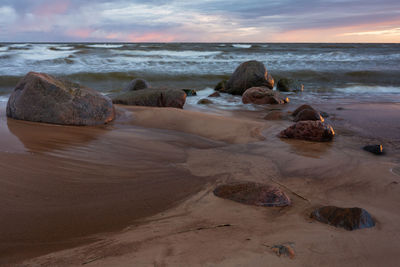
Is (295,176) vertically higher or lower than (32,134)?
lower

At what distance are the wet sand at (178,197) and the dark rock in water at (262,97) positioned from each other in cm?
356

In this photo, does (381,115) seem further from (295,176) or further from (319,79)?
(319,79)

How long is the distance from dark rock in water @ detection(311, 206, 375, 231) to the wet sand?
0.05 metres

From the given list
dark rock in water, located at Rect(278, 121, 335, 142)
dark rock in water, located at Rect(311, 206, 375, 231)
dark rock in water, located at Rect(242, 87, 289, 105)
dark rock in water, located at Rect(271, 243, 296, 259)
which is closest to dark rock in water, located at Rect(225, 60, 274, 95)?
dark rock in water, located at Rect(242, 87, 289, 105)

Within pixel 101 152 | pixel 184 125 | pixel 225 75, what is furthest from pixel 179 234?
pixel 225 75

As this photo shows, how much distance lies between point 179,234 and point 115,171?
103cm

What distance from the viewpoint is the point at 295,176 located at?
267cm

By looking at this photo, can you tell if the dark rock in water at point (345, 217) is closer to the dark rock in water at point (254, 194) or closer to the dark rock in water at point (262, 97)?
the dark rock in water at point (254, 194)

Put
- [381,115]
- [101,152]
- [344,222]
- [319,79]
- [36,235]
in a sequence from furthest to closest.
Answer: [319,79] → [381,115] → [101,152] → [344,222] → [36,235]

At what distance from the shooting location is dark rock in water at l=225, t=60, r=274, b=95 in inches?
370

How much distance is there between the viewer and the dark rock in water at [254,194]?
207cm

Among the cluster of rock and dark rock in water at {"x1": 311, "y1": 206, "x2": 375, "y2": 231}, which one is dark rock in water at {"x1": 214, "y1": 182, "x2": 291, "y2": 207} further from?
the cluster of rock

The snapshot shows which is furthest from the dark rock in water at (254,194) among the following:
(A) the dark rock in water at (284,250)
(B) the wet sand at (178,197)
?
(A) the dark rock in water at (284,250)

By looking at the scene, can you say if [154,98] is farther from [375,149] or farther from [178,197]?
[178,197]
